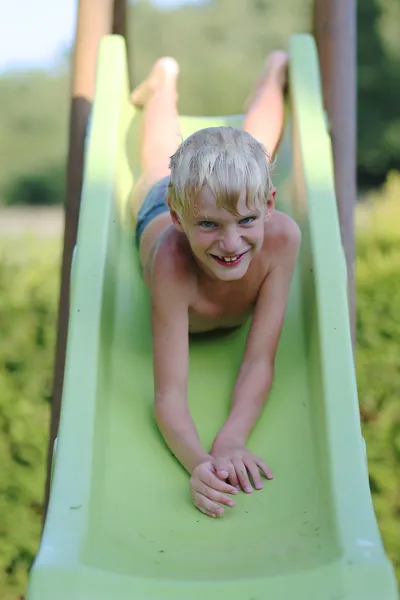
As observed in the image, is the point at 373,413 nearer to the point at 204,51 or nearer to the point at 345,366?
the point at 345,366

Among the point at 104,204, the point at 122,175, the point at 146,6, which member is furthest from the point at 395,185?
the point at 146,6

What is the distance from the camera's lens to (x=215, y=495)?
1466mm

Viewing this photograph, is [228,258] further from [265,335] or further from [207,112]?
[207,112]

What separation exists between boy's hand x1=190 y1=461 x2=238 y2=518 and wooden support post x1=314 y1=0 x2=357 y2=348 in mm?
765

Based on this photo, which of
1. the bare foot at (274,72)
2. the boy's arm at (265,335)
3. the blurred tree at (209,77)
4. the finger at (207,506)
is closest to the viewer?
the finger at (207,506)

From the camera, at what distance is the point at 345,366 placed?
1542 mm

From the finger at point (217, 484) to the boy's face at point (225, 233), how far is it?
0.34 metres

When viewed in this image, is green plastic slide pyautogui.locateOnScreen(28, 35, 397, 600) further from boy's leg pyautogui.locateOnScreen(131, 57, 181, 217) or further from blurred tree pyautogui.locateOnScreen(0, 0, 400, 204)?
blurred tree pyautogui.locateOnScreen(0, 0, 400, 204)

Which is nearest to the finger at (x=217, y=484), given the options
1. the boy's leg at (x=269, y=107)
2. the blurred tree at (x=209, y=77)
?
the boy's leg at (x=269, y=107)

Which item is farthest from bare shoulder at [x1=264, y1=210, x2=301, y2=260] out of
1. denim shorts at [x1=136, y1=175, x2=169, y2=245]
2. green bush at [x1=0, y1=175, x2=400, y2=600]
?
green bush at [x1=0, y1=175, x2=400, y2=600]

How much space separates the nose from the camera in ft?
4.93

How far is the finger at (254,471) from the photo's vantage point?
59.4 inches

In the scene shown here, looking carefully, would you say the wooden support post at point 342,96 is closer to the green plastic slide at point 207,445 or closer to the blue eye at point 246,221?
the green plastic slide at point 207,445

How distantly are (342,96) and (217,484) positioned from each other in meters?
1.16
